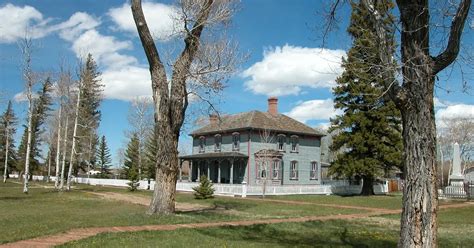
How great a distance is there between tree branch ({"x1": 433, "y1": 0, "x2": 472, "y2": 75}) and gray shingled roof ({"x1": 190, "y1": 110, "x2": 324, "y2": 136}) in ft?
105

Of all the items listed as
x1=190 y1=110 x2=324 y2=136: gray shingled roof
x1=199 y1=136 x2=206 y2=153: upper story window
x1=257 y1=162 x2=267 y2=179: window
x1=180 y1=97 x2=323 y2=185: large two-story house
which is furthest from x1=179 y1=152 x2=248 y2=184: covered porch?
x1=190 y1=110 x2=324 y2=136: gray shingled roof

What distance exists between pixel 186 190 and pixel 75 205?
600 inches

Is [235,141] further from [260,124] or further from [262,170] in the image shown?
[262,170]

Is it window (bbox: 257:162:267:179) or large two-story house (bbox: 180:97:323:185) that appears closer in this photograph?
window (bbox: 257:162:267:179)

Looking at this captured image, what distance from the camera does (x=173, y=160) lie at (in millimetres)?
16125

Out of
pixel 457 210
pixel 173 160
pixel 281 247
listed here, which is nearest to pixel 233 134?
pixel 457 210

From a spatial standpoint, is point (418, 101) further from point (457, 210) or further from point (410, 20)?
point (457, 210)

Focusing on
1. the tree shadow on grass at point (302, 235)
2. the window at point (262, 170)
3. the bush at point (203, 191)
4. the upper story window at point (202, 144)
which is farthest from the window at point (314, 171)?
the tree shadow on grass at point (302, 235)

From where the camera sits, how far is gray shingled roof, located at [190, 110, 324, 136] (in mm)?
40938

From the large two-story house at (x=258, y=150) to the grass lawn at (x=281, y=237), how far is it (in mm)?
23650

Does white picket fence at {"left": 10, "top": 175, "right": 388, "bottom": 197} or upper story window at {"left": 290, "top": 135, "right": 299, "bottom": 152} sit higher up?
upper story window at {"left": 290, "top": 135, "right": 299, "bottom": 152}

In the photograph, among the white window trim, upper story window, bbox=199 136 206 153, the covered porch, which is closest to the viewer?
the covered porch

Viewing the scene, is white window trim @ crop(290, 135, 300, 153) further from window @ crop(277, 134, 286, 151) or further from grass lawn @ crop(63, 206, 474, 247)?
grass lawn @ crop(63, 206, 474, 247)

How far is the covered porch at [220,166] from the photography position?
40.7m
